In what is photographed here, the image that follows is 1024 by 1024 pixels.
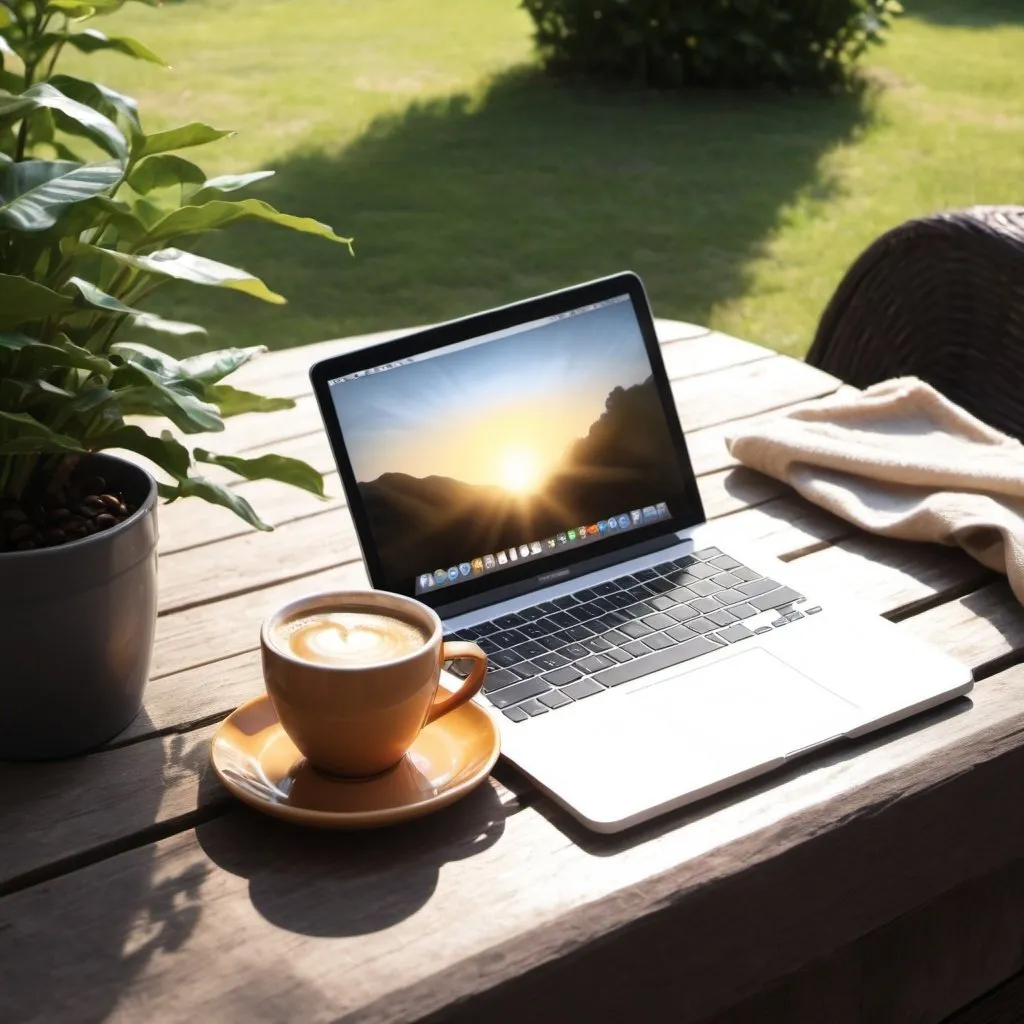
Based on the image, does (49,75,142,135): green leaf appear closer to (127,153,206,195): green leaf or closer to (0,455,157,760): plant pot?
(127,153,206,195): green leaf

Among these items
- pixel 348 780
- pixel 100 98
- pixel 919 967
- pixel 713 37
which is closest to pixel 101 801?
pixel 348 780

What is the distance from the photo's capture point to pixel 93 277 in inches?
41.8

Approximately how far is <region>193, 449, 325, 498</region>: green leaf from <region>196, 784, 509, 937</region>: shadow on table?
9.6 inches

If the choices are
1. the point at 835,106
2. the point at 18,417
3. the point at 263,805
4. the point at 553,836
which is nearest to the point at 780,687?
the point at 553,836

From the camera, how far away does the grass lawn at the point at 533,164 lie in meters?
3.97

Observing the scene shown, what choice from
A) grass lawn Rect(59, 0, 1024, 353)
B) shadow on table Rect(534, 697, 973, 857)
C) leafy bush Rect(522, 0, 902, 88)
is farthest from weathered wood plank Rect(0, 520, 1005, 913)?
leafy bush Rect(522, 0, 902, 88)

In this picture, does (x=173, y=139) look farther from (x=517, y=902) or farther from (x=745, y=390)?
(x=745, y=390)

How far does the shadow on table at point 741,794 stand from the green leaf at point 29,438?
0.39 metres

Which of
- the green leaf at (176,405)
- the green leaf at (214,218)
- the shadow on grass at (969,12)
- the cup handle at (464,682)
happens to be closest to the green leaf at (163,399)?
the green leaf at (176,405)

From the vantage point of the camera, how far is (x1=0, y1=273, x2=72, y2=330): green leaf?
860 millimetres

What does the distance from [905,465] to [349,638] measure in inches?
25.4

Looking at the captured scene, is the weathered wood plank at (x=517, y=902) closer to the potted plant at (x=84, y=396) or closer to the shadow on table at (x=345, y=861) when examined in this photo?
the shadow on table at (x=345, y=861)

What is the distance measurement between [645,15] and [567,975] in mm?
5244

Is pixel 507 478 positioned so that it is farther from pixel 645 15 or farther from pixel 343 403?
pixel 645 15
